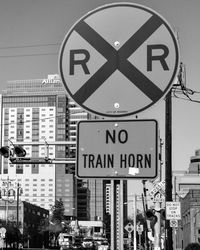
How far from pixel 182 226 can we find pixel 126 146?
9970 centimetres

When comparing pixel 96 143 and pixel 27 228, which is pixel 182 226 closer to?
pixel 27 228

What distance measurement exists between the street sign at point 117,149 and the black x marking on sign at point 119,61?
0.20 metres

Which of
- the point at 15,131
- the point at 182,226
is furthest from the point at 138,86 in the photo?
the point at 15,131

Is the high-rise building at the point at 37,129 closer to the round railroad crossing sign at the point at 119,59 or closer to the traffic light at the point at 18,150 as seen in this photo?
the traffic light at the point at 18,150

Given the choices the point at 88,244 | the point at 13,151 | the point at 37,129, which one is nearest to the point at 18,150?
the point at 13,151

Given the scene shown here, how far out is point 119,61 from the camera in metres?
3.91

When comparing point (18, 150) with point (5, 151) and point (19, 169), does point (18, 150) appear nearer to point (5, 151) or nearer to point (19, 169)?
A: point (5, 151)

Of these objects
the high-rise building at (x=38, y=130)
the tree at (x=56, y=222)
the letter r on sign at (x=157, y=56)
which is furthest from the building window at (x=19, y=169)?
the letter r on sign at (x=157, y=56)

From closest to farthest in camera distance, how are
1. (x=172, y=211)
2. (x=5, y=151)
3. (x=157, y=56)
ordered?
(x=157, y=56) < (x=172, y=211) < (x=5, y=151)

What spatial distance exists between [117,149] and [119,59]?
1.91ft

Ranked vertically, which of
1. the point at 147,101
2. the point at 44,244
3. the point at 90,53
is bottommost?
the point at 44,244

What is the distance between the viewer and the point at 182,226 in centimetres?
10119

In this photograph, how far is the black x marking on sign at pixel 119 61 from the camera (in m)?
3.87

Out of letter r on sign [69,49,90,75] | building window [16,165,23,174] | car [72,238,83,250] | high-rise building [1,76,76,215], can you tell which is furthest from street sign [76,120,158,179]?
building window [16,165,23,174]
